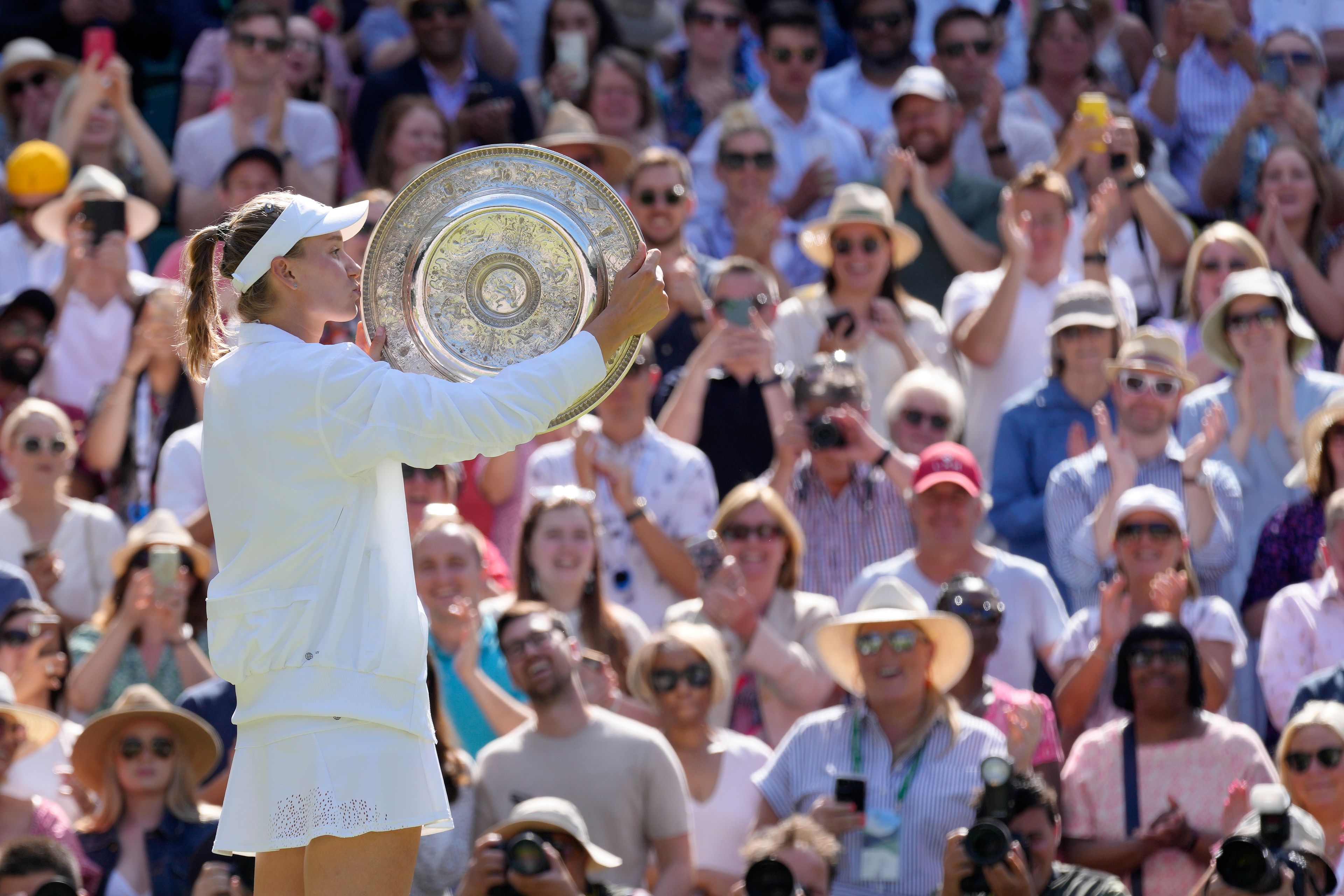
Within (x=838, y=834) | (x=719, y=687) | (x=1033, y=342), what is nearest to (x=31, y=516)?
(x=719, y=687)

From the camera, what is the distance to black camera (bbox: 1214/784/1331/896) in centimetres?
596

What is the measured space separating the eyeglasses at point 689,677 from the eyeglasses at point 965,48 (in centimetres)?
552

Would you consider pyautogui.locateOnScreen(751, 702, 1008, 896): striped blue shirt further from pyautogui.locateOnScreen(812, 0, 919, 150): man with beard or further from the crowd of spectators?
pyautogui.locateOnScreen(812, 0, 919, 150): man with beard

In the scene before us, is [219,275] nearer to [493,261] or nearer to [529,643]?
[493,261]

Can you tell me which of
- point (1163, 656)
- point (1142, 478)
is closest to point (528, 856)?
point (1163, 656)

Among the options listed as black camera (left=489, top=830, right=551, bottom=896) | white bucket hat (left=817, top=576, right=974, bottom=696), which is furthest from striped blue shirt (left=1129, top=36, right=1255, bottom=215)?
black camera (left=489, top=830, right=551, bottom=896)

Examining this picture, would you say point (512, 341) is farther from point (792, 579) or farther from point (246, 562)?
point (792, 579)

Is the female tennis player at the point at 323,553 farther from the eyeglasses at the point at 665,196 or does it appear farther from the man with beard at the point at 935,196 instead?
the man with beard at the point at 935,196

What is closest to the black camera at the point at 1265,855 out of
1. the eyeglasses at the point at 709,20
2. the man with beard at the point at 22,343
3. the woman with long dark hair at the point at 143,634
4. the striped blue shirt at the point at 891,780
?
the striped blue shirt at the point at 891,780

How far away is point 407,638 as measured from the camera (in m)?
3.86

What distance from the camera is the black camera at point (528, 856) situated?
6.33m

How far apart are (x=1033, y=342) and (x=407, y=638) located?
6.33m

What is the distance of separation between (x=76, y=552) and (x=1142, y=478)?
14.7 feet

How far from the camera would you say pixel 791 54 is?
11750mm
